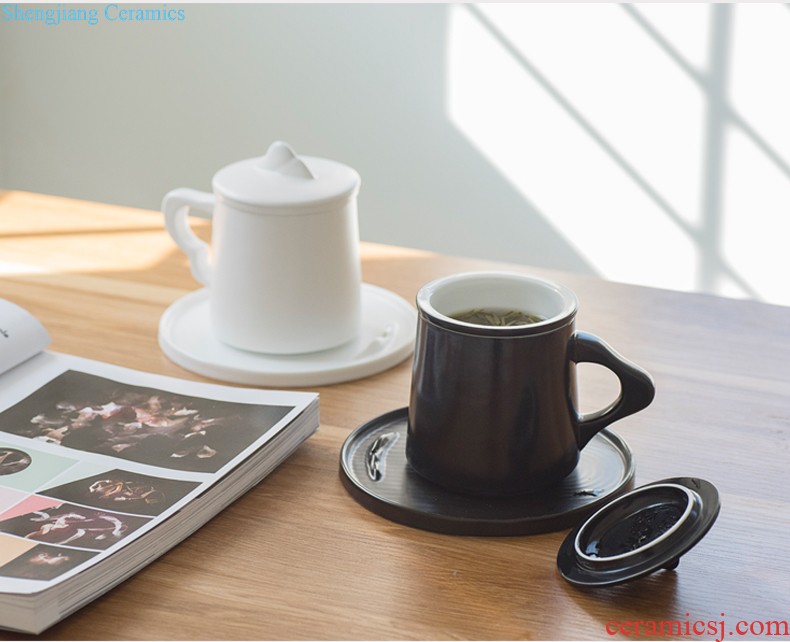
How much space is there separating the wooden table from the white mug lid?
162 mm

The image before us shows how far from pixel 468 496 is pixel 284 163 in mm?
351

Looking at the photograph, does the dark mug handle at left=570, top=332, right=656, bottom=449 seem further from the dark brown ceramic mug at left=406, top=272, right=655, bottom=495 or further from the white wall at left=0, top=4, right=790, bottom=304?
the white wall at left=0, top=4, right=790, bottom=304

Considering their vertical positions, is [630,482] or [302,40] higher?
[302,40]

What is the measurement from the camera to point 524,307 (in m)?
0.67

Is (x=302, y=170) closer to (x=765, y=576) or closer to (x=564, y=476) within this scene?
(x=564, y=476)

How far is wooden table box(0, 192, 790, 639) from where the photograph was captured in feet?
1.71

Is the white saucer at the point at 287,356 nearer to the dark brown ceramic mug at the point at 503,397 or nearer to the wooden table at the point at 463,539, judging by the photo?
the wooden table at the point at 463,539

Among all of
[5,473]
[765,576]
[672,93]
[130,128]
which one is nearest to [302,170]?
[5,473]

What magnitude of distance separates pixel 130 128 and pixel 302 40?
0.61 meters

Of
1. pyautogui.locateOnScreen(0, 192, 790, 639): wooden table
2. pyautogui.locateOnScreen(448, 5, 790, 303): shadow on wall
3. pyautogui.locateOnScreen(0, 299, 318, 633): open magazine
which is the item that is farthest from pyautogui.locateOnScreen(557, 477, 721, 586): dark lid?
pyautogui.locateOnScreen(448, 5, 790, 303): shadow on wall

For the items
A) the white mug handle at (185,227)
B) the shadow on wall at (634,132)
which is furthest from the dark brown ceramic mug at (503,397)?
the shadow on wall at (634,132)

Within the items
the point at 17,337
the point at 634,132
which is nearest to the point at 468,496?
the point at 17,337

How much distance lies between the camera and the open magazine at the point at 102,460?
1.71ft

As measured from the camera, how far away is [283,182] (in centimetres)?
80
